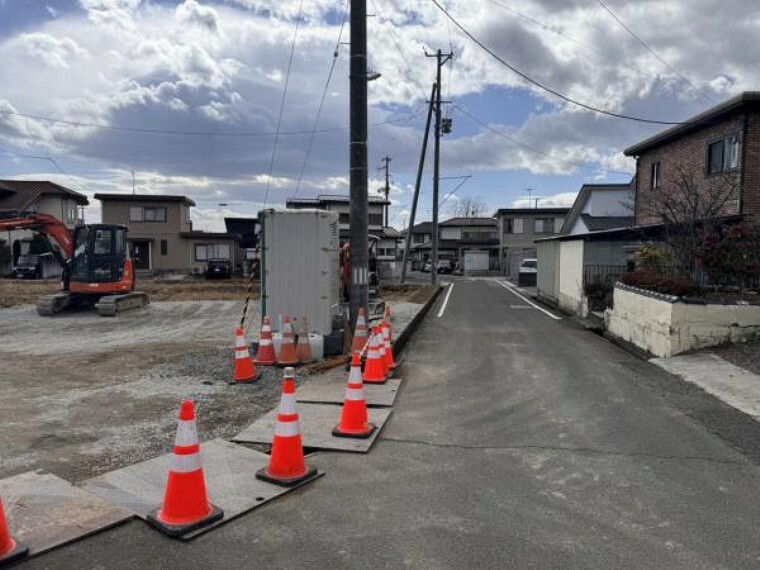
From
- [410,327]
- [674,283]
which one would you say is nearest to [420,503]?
[674,283]

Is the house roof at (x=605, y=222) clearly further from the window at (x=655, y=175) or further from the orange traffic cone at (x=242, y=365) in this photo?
the orange traffic cone at (x=242, y=365)

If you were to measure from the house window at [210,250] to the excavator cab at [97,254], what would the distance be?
2523 cm

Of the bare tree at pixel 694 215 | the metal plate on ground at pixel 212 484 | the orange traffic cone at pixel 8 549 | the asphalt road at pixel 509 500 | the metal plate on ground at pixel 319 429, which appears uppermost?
the bare tree at pixel 694 215

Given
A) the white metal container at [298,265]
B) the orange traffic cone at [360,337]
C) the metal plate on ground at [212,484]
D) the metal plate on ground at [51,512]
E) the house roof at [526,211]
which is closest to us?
the metal plate on ground at [51,512]

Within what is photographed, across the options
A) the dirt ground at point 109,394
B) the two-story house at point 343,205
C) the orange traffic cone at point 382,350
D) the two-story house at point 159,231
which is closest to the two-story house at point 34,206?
the two-story house at point 159,231

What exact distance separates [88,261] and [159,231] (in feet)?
85.2

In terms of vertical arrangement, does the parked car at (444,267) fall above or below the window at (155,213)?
below

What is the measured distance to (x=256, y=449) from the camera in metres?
5.66

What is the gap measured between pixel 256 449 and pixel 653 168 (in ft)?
75.3

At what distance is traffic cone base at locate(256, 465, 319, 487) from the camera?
4.66 metres

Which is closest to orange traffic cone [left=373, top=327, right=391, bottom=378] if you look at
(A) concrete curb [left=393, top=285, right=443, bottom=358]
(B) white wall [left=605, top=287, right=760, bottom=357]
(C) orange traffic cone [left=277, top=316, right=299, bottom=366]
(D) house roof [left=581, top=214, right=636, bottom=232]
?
(C) orange traffic cone [left=277, top=316, right=299, bottom=366]

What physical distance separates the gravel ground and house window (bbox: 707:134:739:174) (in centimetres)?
983

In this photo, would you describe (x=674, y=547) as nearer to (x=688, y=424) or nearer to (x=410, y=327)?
(x=688, y=424)

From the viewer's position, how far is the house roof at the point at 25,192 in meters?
41.9
